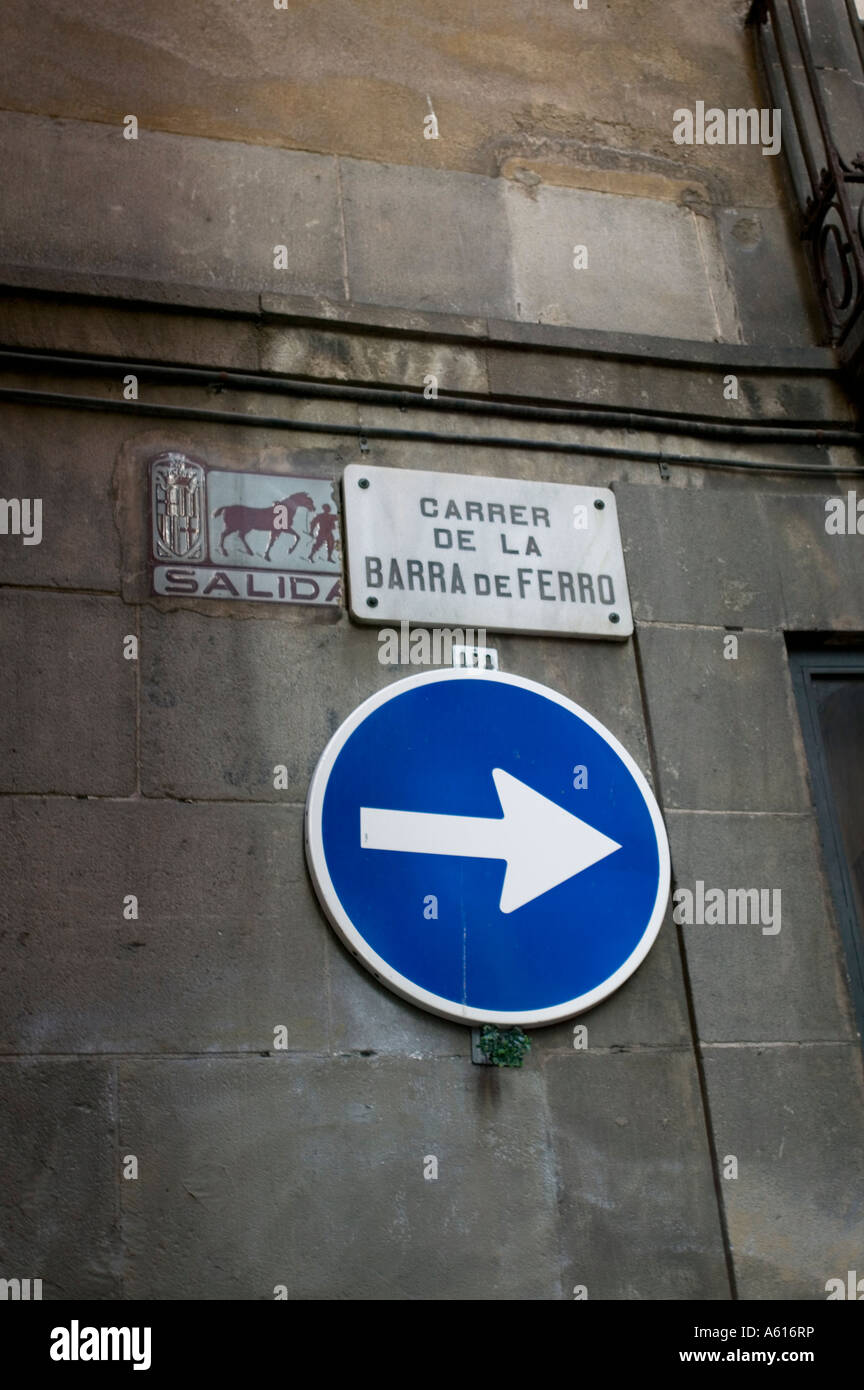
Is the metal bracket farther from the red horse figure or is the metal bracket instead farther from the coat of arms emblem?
the coat of arms emblem

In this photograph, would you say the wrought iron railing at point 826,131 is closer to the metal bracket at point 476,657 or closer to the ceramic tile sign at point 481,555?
the ceramic tile sign at point 481,555

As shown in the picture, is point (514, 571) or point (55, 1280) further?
point (514, 571)

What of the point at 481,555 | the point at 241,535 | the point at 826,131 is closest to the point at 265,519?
the point at 241,535

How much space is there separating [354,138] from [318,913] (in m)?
2.77

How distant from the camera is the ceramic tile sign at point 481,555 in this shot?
461 cm

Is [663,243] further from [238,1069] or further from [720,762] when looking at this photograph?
[238,1069]

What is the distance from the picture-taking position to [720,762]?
4.68 m

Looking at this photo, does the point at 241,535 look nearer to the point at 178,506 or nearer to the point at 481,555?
the point at 178,506

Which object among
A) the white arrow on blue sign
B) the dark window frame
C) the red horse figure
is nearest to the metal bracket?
the white arrow on blue sign

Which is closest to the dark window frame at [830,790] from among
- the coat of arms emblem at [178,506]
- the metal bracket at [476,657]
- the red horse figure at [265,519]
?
the metal bracket at [476,657]

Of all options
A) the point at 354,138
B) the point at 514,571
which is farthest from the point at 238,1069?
the point at 354,138

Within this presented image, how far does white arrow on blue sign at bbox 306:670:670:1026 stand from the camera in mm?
4127

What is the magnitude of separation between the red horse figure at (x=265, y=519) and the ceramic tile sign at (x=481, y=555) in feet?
0.52

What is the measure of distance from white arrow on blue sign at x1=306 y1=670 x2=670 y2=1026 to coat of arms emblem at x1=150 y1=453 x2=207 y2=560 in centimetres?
69
